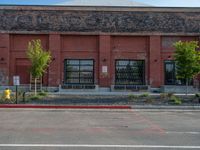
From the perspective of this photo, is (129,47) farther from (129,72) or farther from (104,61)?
(104,61)

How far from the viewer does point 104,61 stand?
40.4 metres

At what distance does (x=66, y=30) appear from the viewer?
40.3m

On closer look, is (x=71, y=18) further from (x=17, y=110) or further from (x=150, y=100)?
(x=17, y=110)

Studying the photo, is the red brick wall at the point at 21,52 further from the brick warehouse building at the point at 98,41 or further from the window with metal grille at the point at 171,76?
the window with metal grille at the point at 171,76

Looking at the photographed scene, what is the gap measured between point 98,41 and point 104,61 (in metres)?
2.09

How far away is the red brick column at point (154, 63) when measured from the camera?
133ft

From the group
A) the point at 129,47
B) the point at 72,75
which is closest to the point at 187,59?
the point at 129,47

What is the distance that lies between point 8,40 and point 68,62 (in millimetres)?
6185

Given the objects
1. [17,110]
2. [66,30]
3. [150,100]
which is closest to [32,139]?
[17,110]

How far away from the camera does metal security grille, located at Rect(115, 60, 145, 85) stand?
41031 millimetres

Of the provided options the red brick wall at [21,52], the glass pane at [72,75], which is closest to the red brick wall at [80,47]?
the glass pane at [72,75]

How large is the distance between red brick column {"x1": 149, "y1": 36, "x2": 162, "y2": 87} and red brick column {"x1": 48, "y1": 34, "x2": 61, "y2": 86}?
902 cm

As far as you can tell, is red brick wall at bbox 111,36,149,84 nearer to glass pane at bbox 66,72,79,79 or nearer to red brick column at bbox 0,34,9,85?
glass pane at bbox 66,72,79,79

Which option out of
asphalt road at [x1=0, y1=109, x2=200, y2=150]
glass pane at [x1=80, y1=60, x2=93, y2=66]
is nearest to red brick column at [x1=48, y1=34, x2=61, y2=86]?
glass pane at [x1=80, y1=60, x2=93, y2=66]
